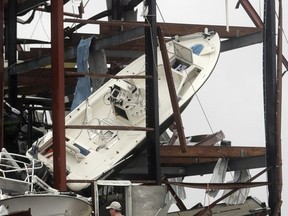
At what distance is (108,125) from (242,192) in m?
3.59

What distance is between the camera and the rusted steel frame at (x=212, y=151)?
92.9 ft

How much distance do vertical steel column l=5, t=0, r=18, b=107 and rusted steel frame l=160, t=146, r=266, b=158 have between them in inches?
170

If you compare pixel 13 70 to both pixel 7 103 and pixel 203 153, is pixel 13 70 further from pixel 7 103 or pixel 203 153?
pixel 203 153

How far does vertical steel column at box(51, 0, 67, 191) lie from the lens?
2486 centimetres

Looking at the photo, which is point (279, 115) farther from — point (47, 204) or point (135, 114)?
point (47, 204)

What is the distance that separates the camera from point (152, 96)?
26531 mm

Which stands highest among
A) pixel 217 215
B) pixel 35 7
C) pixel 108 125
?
pixel 35 7

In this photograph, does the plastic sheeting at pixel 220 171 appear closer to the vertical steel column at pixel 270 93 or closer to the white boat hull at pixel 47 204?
the vertical steel column at pixel 270 93

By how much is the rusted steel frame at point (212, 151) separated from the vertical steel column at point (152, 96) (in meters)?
1.75

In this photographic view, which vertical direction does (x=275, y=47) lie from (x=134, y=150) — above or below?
above

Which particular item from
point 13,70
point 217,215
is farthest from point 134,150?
point 13,70

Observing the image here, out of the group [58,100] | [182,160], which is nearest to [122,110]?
[182,160]

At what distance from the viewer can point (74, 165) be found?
86.7 feet

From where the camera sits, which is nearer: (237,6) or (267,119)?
(267,119)
